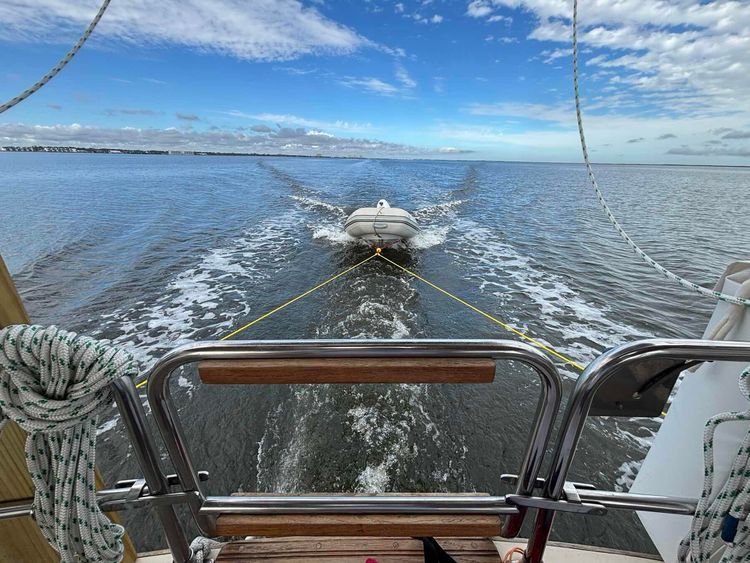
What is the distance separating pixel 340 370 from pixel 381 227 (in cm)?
1126

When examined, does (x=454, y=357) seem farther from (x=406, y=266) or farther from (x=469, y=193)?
(x=469, y=193)

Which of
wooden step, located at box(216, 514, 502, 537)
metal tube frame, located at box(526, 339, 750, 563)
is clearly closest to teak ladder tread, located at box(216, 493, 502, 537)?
wooden step, located at box(216, 514, 502, 537)

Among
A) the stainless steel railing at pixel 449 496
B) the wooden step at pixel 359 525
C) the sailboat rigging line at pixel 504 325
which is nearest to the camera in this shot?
the stainless steel railing at pixel 449 496

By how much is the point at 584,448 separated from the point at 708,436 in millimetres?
4356

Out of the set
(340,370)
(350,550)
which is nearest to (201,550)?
(350,550)

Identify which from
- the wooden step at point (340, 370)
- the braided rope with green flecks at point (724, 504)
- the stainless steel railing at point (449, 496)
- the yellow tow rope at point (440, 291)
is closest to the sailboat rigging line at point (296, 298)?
the yellow tow rope at point (440, 291)

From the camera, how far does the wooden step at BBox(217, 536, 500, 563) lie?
160cm

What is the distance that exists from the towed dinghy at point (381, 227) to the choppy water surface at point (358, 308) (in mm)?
575

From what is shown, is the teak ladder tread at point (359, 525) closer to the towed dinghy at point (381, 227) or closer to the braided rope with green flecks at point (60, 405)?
the braided rope with green flecks at point (60, 405)

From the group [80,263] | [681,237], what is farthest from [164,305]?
[681,237]

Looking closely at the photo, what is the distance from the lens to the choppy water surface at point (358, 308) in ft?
13.6

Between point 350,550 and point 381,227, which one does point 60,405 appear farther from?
point 381,227

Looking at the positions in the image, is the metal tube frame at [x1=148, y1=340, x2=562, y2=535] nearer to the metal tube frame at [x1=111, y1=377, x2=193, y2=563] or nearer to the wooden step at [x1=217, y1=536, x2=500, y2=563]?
the metal tube frame at [x1=111, y1=377, x2=193, y2=563]

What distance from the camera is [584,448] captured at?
4.59 meters
